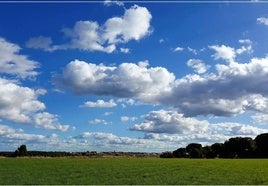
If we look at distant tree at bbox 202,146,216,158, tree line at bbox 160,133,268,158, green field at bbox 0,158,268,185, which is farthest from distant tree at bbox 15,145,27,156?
green field at bbox 0,158,268,185

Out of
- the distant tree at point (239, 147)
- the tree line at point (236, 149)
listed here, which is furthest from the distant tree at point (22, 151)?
the distant tree at point (239, 147)

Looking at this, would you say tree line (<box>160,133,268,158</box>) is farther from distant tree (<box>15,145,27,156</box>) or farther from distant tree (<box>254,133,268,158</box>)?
distant tree (<box>15,145,27,156</box>)

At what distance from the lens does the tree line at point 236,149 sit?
581 feet

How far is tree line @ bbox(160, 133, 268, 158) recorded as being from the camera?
581 feet

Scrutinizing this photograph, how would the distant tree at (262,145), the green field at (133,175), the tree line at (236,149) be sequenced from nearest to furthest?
the green field at (133,175)
the distant tree at (262,145)
the tree line at (236,149)

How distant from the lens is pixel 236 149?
185375mm

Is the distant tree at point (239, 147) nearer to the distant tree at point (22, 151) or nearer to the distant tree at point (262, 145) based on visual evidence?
the distant tree at point (262, 145)

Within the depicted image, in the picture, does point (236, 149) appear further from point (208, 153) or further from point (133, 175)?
point (133, 175)

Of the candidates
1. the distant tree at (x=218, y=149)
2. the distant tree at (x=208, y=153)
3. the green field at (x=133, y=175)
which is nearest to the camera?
the green field at (x=133, y=175)

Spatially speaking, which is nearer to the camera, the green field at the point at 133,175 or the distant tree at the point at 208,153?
the green field at the point at 133,175

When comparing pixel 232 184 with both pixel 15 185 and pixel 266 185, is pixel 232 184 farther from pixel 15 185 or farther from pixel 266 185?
pixel 15 185

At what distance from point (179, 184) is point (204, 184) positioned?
2.00 meters

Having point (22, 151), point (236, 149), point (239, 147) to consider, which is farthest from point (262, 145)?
point (22, 151)

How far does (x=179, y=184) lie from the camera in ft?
108
